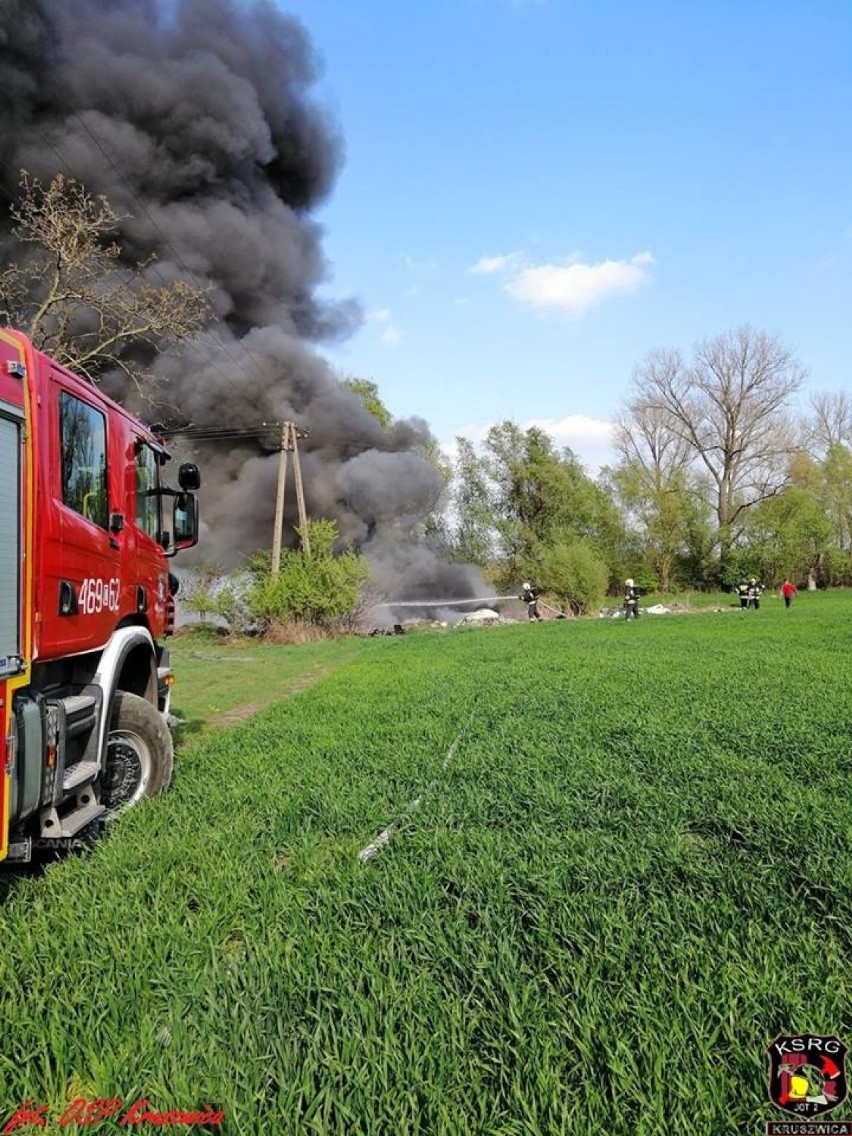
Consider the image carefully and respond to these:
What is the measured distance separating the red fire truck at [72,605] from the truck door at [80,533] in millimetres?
11

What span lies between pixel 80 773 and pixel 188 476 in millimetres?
2572

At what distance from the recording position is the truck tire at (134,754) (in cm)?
450

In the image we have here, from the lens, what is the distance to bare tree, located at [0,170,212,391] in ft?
38.4

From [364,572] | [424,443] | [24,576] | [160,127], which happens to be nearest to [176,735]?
[24,576]

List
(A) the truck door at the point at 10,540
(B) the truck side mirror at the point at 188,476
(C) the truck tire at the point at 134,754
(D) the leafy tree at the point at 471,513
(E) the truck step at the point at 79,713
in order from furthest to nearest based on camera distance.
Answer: (D) the leafy tree at the point at 471,513, (B) the truck side mirror at the point at 188,476, (C) the truck tire at the point at 134,754, (E) the truck step at the point at 79,713, (A) the truck door at the point at 10,540

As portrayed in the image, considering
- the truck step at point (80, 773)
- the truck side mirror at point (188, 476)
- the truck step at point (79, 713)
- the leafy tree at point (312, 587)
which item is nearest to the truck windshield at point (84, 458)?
the truck step at point (79, 713)

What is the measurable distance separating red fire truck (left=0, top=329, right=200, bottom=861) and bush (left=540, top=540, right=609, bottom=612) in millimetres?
27099

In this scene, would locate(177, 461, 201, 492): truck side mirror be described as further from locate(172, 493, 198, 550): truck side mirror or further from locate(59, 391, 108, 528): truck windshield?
locate(59, 391, 108, 528): truck windshield

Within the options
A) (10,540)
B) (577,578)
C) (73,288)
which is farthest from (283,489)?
(10,540)

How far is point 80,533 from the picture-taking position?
383cm

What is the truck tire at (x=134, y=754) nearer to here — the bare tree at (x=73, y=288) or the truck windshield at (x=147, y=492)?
the truck windshield at (x=147, y=492)

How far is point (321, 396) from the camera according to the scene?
27219 millimetres

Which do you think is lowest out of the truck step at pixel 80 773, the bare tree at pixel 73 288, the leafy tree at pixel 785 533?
the truck step at pixel 80 773

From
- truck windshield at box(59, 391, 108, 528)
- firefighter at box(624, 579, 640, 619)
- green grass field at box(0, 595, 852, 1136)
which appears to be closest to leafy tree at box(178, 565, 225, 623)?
firefighter at box(624, 579, 640, 619)
